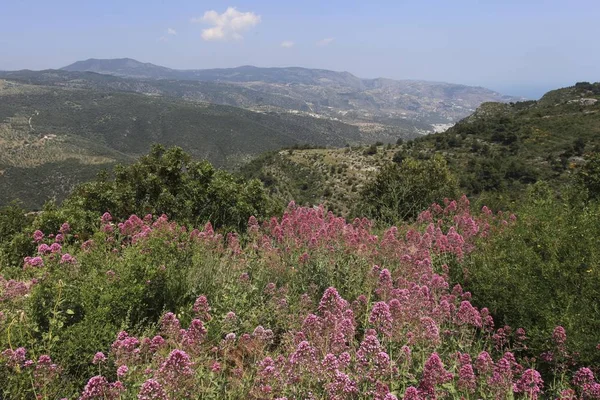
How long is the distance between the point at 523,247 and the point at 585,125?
57.9 m

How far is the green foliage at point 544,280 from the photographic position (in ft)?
A: 12.3

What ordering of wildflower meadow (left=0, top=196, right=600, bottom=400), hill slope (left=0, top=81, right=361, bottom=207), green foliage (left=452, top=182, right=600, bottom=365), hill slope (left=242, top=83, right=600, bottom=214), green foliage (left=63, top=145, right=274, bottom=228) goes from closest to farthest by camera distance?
1. wildflower meadow (left=0, top=196, right=600, bottom=400)
2. green foliage (left=452, top=182, right=600, bottom=365)
3. green foliage (left=63, top=145, right=274, bottom=228)
4. hill slope (left=242, top=83, right=600, bottom=214)
5. hill slope (left=0, top=81, right=361, bottom=207)

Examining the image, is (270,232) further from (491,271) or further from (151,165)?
(151,165)

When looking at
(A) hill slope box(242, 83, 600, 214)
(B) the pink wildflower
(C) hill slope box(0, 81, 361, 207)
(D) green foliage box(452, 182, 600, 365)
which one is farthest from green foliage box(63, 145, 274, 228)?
(C) hill slope box(0, 81, 361, 207)

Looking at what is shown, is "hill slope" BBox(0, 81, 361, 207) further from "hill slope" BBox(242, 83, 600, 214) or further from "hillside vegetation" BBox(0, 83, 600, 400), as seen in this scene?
"hillside vegetation" BBox(0, 83, 600, 400)

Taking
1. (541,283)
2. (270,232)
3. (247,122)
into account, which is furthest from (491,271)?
(247,122)

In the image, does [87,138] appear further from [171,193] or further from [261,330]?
[261,330]

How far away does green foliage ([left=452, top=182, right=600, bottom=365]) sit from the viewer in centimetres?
374

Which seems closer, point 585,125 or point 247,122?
point 585,125

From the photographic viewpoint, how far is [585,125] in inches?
1996

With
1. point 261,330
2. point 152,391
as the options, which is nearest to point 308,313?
point 261,330

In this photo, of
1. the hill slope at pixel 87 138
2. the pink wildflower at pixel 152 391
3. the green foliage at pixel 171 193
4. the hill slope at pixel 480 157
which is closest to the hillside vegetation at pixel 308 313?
the pink wildflower at pixel 152 391

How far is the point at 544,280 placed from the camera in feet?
15.0

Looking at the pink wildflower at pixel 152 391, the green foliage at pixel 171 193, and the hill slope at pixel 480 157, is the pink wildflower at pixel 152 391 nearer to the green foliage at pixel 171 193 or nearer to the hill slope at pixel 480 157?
the green foliage at pixel 171 193
